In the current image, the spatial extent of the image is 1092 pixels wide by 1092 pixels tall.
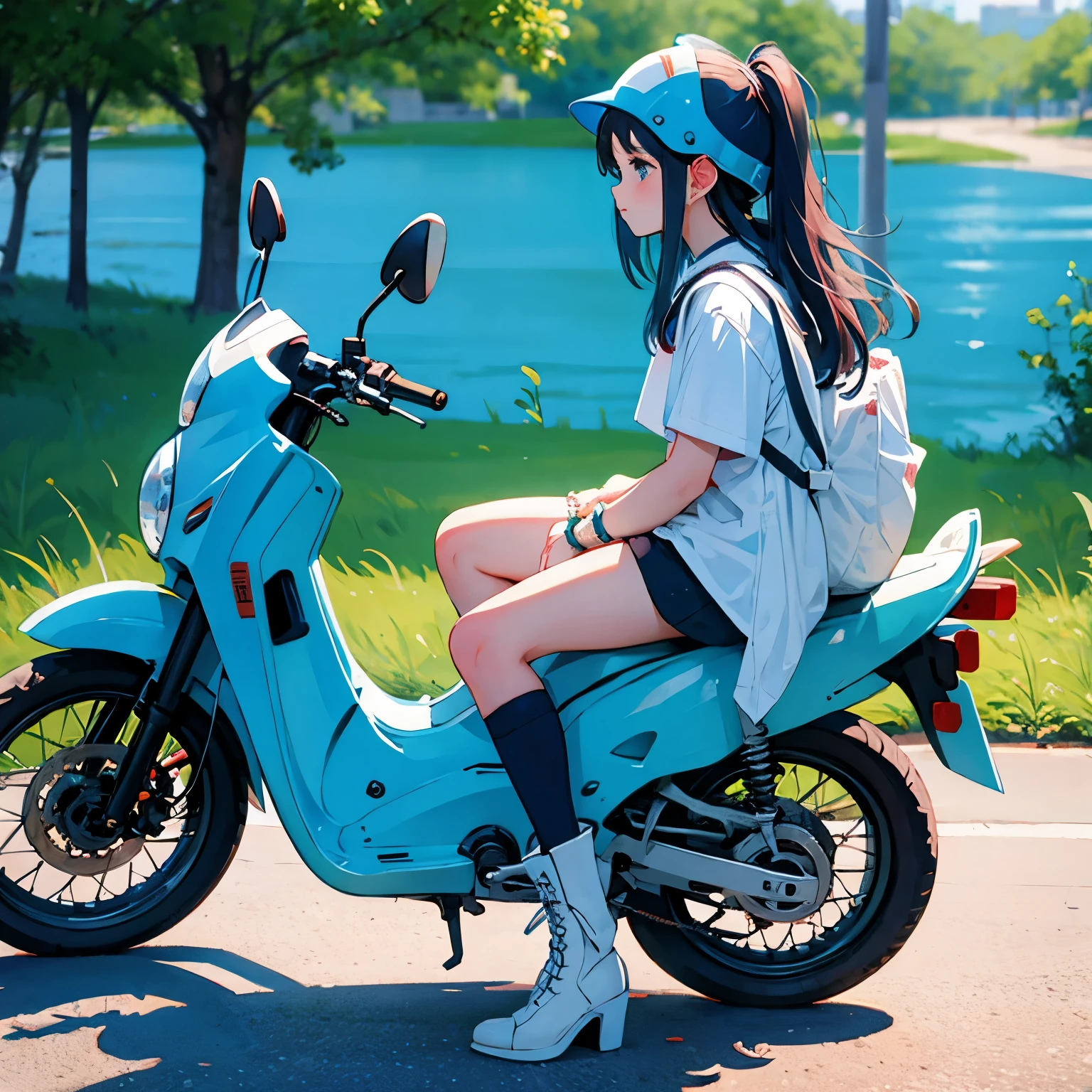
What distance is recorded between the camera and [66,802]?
2805 millimetres

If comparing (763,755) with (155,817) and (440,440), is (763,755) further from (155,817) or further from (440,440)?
(440,440)

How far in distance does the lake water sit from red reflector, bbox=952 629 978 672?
119 inches

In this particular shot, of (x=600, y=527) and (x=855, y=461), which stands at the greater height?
(x=855, y=461)

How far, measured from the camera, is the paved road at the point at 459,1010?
2.54m

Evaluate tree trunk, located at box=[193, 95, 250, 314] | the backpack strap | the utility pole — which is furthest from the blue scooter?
tree trunk, located at box=[193, 95, 250, 314]

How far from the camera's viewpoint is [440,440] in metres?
5.60

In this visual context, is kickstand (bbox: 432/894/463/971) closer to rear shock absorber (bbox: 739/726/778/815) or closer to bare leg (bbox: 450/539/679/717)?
bare leg (bbox: 450/539/679/717)

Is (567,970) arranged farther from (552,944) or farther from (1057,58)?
(1057,58)

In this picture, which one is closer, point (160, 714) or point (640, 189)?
point (640, 189)

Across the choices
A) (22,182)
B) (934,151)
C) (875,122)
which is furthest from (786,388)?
(22,182)

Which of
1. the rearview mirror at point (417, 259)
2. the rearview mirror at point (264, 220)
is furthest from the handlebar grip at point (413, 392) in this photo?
the rearview mirror at point (264, 220)

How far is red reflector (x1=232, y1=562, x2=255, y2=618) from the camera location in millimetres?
2678

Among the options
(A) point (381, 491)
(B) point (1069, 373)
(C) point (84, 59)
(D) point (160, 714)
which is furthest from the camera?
(C) point (84, 59)

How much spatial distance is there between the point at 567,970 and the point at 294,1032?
0.57m
